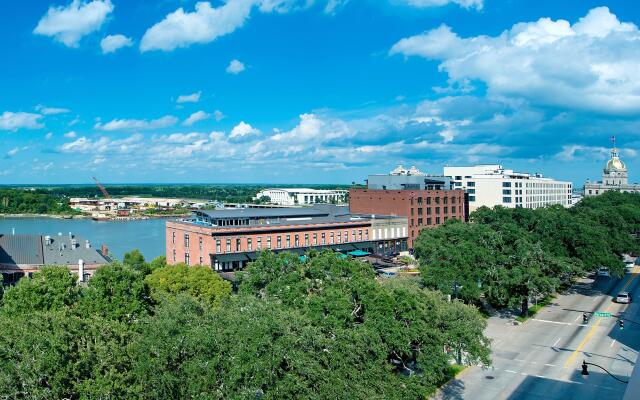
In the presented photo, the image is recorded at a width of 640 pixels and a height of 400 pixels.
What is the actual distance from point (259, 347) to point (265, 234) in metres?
60.4

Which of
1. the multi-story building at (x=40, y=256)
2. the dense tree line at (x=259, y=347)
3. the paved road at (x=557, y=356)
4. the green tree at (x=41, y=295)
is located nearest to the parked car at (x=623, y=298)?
the paved road at (x=557, y=356)

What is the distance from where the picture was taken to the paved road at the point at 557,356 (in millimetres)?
36594

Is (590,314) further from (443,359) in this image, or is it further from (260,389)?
(260,389)

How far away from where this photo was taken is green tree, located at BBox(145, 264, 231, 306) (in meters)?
49.7

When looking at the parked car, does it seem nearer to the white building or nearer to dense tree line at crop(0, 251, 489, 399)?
dense tree line at crop(0, 251, 489, 399)

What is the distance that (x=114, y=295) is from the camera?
130 feet

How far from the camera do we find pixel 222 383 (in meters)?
23.5

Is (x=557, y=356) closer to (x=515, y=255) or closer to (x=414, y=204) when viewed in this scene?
(x=515, y=255)

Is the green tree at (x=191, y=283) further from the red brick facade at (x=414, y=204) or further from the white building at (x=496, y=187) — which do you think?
the white building at (x=496, y=187)

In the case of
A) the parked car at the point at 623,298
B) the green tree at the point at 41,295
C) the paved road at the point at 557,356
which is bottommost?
the paved road at the point at 557,356

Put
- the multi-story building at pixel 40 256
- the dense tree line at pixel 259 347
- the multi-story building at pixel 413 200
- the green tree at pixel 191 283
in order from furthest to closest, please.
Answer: the multi-story building at pixel 413 200 → the multi-story building at pixel 40 256 → the green tree at pixel 191 283 → the dense tree line at pixel 259 347

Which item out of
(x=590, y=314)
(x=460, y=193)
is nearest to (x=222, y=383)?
(x=590, y=314)

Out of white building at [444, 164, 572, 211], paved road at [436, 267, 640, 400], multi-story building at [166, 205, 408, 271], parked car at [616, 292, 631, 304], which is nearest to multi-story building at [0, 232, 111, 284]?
multi-story building at [166, 205, 408, 271]

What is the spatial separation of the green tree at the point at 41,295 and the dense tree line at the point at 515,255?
31838 mm
